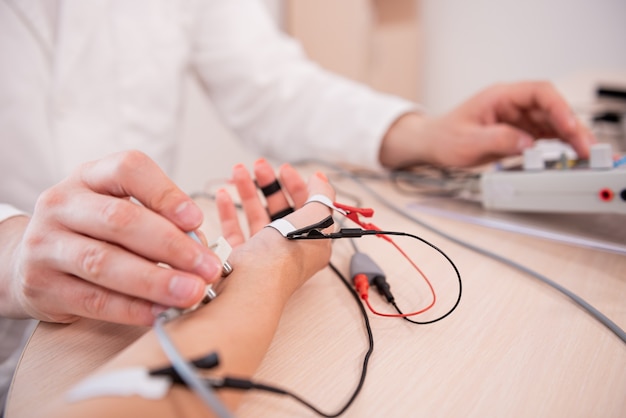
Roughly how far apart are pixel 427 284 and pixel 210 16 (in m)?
0.86

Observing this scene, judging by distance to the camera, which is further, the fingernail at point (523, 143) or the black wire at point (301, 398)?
the fingernail at point (523, 143)

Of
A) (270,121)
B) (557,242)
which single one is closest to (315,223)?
(557,242)

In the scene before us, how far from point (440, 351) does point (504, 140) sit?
0.48 m

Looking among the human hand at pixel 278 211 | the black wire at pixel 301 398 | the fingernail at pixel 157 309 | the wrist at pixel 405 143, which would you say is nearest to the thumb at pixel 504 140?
the wrist at pixel 405 143

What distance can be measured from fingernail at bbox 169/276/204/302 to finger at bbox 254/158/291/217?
0.68ft

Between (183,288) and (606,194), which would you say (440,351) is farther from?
(606,194)

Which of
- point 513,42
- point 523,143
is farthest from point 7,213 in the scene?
point 513,42

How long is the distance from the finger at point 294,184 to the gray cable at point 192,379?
25cm

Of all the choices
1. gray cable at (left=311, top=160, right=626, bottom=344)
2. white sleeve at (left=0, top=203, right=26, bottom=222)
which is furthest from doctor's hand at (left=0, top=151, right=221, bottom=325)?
gray cable at (left=311, top=160, right=626, bottom=344)

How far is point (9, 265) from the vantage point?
35 centimetres

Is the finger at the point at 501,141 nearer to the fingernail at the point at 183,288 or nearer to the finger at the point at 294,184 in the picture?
the finger at the point at 294,184

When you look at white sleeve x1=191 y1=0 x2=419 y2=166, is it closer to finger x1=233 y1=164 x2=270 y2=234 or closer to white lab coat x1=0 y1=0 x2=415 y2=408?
white lab coat x1=0 y1=0 x2=415 y2=408

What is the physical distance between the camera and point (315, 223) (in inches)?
13.9

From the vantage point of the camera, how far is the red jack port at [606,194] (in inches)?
17.8
